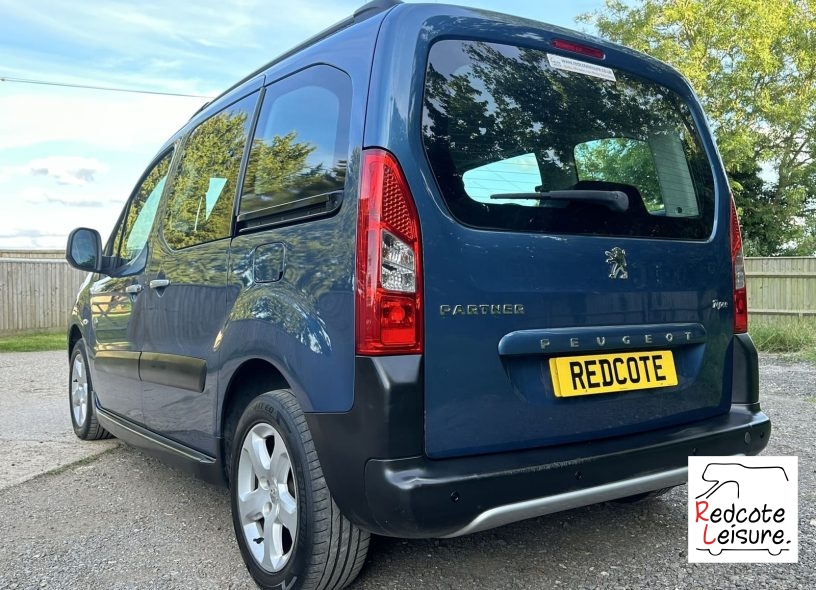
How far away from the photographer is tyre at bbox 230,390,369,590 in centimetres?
235

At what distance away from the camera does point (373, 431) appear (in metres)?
2.15

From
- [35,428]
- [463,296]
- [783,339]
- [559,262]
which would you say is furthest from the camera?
[783,339]

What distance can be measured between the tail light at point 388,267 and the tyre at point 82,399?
3.34 m

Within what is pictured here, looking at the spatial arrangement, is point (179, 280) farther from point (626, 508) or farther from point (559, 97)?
point (626, 508)

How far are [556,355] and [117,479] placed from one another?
2899mm

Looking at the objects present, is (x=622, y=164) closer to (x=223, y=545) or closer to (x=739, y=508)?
(x=739, y=508)

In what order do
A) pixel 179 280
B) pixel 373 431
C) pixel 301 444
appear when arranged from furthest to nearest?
pixel 179 280 → pixel 301 444 → pixel 373 431

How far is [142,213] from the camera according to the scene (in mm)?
4258

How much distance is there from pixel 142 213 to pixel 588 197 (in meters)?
2.74

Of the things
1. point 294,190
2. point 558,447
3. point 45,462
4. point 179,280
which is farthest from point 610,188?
point 45,462

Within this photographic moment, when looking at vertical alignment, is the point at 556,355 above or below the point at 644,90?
below

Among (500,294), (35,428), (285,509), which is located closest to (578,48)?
(500,294)

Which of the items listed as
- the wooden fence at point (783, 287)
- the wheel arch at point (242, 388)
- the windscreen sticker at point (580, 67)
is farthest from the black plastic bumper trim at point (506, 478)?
the wooden fence at point (783, 287)

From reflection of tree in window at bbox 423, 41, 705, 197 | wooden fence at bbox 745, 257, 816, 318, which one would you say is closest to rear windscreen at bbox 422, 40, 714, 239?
reflection of tree in window at bbox 423, 41, 705, 197
